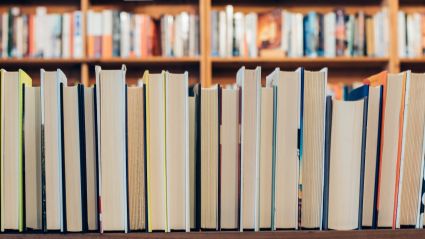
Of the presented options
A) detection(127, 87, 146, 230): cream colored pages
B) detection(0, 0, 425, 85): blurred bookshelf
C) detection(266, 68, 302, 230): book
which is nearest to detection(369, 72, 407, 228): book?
detection(266, 68, 302, 230): book

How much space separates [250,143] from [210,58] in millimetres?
1932

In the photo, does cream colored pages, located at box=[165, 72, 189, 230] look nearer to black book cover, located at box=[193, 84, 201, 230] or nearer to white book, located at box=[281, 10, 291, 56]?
black book cover, located at box=[193, 84, 201, 230]

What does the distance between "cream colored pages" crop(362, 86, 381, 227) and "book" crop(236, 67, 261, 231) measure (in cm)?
16

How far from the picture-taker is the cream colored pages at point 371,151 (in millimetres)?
733

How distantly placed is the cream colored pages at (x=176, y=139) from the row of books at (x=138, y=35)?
1953 millimetres

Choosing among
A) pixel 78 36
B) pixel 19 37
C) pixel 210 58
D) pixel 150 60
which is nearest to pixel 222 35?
pixel 210 58

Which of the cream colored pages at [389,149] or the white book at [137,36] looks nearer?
the cream colored pages at [389,149]

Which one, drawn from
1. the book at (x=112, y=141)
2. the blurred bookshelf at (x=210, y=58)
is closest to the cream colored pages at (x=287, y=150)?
the book at (x=112, y=141)

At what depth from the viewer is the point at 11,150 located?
2.35 feet

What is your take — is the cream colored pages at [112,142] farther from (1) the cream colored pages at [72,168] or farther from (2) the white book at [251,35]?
(2) the white book at [251,35]

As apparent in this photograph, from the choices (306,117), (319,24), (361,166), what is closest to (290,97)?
(306,117)

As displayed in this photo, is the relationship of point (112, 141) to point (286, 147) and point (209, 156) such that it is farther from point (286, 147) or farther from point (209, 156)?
point (286, 147)

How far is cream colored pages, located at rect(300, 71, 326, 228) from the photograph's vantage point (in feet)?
2.37

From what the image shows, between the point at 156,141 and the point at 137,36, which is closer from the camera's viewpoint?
the point at 156,141
